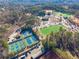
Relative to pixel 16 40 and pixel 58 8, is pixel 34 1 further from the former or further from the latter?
pixel 16 40

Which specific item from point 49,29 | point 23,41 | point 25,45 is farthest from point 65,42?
point 49,29

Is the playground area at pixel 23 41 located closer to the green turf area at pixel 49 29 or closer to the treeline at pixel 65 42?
the green turf area at pixel 49 29

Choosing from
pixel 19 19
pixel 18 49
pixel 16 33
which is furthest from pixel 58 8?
pixel 18 49

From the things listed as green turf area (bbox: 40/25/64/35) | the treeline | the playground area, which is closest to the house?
the playground area

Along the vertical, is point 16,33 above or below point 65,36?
below

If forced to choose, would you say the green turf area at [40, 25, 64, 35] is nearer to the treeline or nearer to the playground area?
the playground area

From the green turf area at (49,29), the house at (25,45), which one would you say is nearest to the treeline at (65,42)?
the house at (25,45)

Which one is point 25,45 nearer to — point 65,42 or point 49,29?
point 65,42

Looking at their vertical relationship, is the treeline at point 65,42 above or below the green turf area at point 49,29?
above
